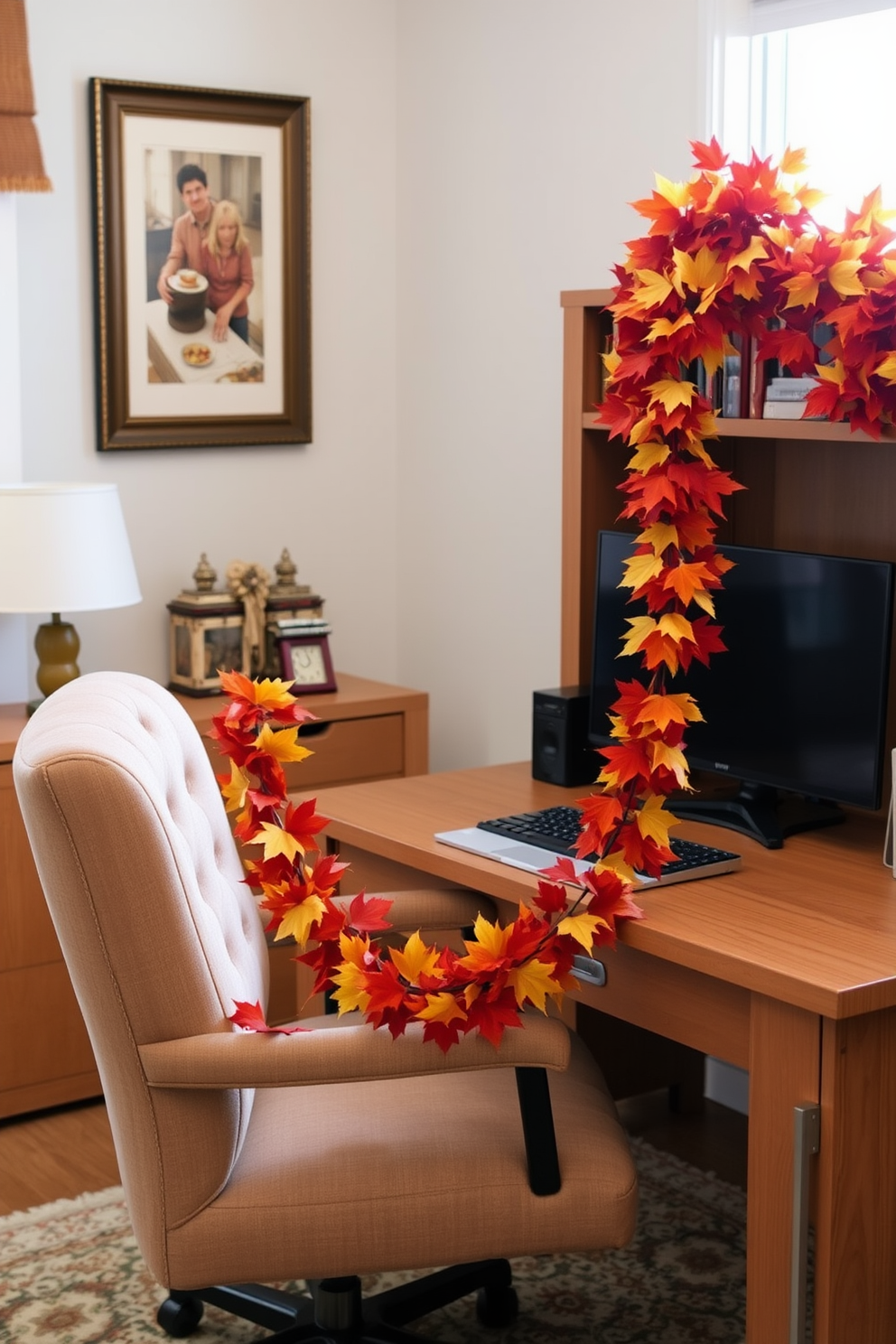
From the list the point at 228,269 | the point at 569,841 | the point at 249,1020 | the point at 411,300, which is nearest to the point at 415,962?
the point at 249,1020

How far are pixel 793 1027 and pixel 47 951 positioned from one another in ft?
5.95

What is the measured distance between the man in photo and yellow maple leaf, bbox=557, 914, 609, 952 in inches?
85.2

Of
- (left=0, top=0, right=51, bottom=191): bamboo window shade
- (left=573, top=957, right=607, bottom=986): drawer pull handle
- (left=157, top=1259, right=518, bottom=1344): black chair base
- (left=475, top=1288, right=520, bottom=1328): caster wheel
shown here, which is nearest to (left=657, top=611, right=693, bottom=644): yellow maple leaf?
(left=573, top=957, right=607, bottom=986): drawer pull handle

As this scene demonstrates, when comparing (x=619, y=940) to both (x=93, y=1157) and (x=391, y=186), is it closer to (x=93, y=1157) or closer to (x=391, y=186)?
(x=93, y=1157)

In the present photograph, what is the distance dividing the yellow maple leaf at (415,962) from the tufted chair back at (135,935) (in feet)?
0.68

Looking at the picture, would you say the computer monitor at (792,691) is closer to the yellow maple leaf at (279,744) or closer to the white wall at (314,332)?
the yellow maple leaf at (279,744)

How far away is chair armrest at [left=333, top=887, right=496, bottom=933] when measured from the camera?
7.40ft

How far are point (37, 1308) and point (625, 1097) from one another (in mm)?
1177

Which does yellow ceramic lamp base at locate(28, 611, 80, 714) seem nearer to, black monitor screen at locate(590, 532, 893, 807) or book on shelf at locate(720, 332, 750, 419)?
black monitor screen at locate(590, 532, 893, 807)

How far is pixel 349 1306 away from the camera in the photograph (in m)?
2.16

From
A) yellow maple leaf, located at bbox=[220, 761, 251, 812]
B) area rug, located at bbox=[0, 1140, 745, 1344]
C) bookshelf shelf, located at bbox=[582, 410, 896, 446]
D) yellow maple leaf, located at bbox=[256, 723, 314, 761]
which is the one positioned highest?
bookshelf shelf, located at bbox=[582, 410, 896, 446]

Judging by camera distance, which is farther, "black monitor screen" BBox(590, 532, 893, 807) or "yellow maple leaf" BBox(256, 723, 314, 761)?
"black monitor screen" BBox(590, 532, 893, 807)

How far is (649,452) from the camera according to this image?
219 centimetres

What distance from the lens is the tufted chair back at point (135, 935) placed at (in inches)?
68.7
